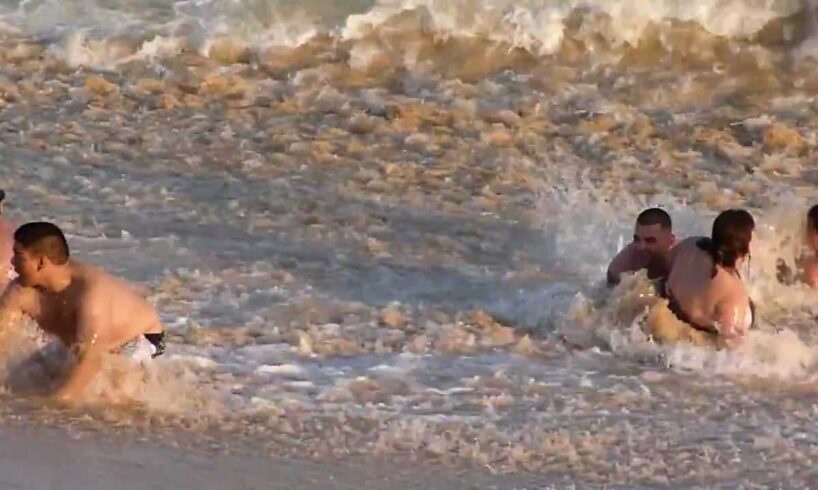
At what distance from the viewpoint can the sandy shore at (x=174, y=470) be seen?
492 centimetres

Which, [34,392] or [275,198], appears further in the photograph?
[275,198]

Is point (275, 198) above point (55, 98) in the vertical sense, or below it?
below

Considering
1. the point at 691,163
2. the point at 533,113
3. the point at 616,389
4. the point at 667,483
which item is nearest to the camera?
the point at 667,483

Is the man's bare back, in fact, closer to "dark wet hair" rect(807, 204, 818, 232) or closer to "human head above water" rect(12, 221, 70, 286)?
"human head above water" rect(12, 221, 70, 286)

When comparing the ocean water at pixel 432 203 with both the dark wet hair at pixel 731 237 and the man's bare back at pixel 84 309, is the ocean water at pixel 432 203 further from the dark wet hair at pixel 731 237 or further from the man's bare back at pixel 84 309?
the dark wet hair at pixel 731 237

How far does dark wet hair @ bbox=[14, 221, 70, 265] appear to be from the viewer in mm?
5797

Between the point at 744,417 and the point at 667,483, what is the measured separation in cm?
80

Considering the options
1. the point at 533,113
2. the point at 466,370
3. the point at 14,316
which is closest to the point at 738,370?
the point at 466,370

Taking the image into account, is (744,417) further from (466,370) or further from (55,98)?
(55,98)

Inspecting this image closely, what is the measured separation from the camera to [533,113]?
1144cm

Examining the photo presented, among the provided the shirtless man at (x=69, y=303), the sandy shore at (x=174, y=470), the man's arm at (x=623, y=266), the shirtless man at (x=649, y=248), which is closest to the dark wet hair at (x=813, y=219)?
the shirtless man at (x=649, y=248)

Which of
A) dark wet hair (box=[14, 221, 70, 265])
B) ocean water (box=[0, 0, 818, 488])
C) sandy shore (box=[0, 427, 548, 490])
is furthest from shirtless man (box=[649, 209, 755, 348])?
dark wet hair (box=[14, 221, 70, 265])

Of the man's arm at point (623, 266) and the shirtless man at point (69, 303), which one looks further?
the man's arm at point (623, 266)

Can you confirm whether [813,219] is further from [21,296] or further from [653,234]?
[21,296]
